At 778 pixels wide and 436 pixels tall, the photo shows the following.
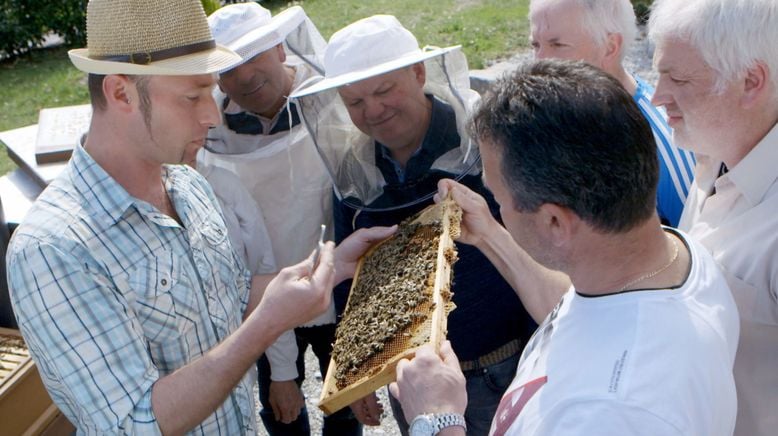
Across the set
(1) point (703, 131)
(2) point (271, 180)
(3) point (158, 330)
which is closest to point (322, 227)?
(2) point (271, 180)

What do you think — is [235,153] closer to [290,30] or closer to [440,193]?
[290,30]

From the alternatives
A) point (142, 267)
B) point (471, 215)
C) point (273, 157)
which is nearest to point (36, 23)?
point (273, 157)

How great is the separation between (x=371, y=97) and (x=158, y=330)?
3.88ft

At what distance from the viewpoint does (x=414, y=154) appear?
2.67 m

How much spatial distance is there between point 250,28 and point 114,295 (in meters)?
1.58

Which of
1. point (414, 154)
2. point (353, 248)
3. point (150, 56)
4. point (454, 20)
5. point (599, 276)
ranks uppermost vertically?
point (150, 56)

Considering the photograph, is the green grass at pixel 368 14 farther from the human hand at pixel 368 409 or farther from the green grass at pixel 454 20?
the human hand at pixel 368 409

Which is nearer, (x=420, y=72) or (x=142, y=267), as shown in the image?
(x=142, y=267)

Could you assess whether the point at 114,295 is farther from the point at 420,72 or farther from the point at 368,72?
the point at 420,72

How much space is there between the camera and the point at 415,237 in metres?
2.42

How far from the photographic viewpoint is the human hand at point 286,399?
3104mm

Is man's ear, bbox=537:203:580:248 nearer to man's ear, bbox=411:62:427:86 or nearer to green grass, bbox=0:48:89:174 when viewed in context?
man's ear, bbox=411:62:427:86

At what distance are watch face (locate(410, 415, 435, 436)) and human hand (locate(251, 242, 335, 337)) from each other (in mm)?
512

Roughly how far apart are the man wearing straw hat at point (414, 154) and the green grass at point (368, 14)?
5780 millimetres
